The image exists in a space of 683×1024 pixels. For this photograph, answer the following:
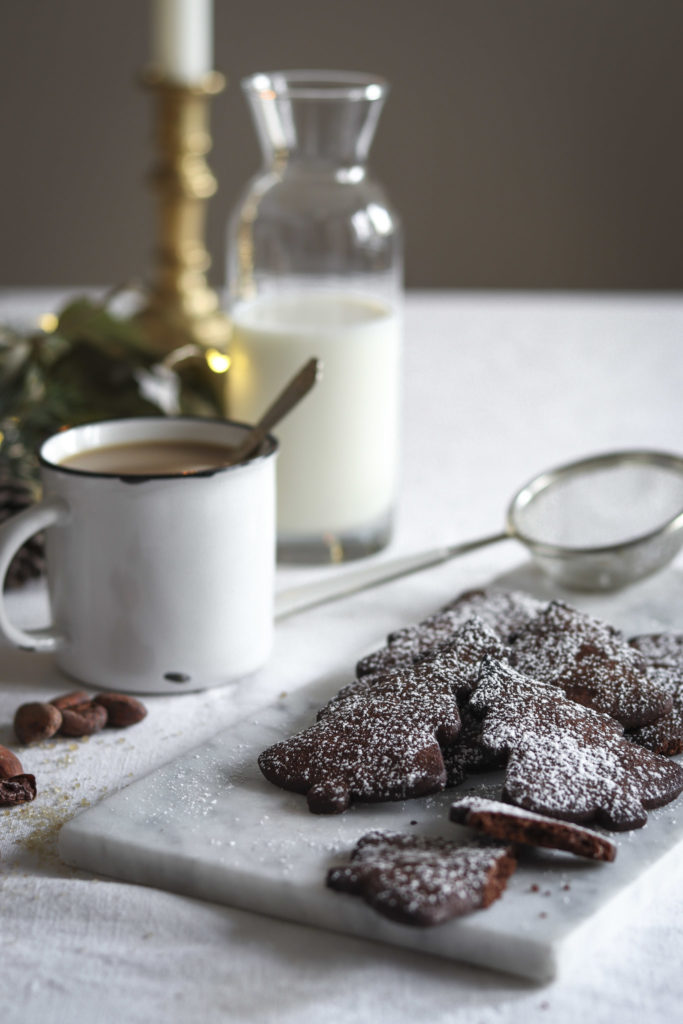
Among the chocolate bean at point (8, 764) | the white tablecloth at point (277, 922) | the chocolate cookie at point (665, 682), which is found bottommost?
the white tablecloth at point (277, 922)

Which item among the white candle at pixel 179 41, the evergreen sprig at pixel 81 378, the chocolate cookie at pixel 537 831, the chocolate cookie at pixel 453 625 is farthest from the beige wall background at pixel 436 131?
the chocolate cookie at pixel 537 831

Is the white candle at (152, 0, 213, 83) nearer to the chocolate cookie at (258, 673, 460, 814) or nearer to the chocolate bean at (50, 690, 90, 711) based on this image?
the chocolate bean at (50, 690, 90, 711)

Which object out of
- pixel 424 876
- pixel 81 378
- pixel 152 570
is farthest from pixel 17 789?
pixel 81 378

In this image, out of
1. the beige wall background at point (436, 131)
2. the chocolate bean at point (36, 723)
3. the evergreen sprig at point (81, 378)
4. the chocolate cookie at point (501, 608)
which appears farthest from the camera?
the beige wall background at point (436, 131)

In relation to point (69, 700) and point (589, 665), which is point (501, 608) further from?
point (69, 700)

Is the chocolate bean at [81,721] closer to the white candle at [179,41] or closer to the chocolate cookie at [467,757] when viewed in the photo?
the chocolate cookie at [467,757]

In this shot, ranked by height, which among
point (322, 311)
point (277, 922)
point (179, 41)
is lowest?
point (277, 922)
